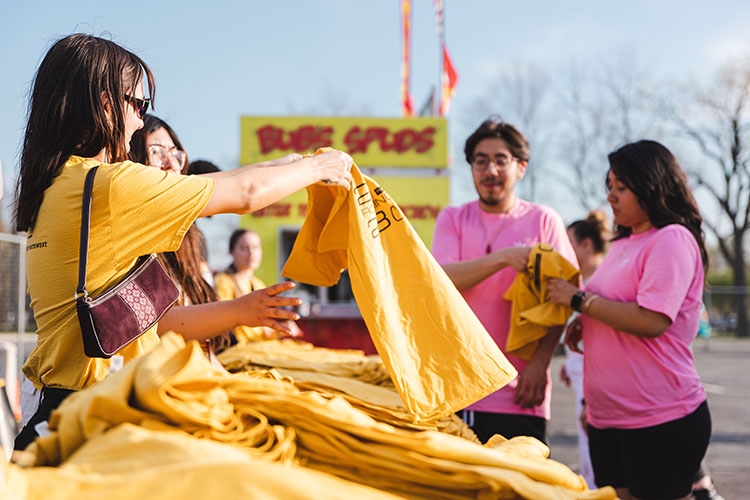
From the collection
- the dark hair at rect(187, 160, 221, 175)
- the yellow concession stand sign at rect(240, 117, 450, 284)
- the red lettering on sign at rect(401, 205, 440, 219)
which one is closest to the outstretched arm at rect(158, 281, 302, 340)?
the dark hair at rect(187, 160, 221, 175)

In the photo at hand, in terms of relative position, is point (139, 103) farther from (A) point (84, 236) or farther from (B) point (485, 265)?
(B) point (485, 265)

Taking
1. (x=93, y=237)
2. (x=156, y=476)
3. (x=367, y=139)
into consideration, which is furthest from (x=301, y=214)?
(x=156, y=476)

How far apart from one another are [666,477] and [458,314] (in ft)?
4.67

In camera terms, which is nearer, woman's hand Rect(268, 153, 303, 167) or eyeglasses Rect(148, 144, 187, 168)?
woman's hand Rect(268, 153, 303, 167)

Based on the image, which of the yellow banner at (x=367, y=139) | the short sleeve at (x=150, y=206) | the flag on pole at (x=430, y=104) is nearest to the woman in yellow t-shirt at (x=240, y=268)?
the short sleeve at (x=150, y=206)

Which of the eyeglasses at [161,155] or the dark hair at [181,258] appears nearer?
the dark hair at [181,258]

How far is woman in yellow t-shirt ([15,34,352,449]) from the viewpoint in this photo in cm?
156

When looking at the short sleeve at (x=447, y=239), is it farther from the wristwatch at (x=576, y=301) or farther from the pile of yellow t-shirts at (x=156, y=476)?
the pile of yellow t-shirts at (x=156, y=476)

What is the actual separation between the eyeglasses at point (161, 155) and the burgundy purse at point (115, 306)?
1.18 metres

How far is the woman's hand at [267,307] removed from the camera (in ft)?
6.77

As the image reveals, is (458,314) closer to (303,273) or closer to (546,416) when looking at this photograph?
(303,273)

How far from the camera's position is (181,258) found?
106 inches

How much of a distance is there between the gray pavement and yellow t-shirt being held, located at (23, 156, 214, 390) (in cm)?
494

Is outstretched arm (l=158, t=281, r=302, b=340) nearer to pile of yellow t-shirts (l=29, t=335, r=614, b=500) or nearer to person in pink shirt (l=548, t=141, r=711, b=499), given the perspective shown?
pile of yellow t-shirts (l=29, t=335, r=614, b=500)
